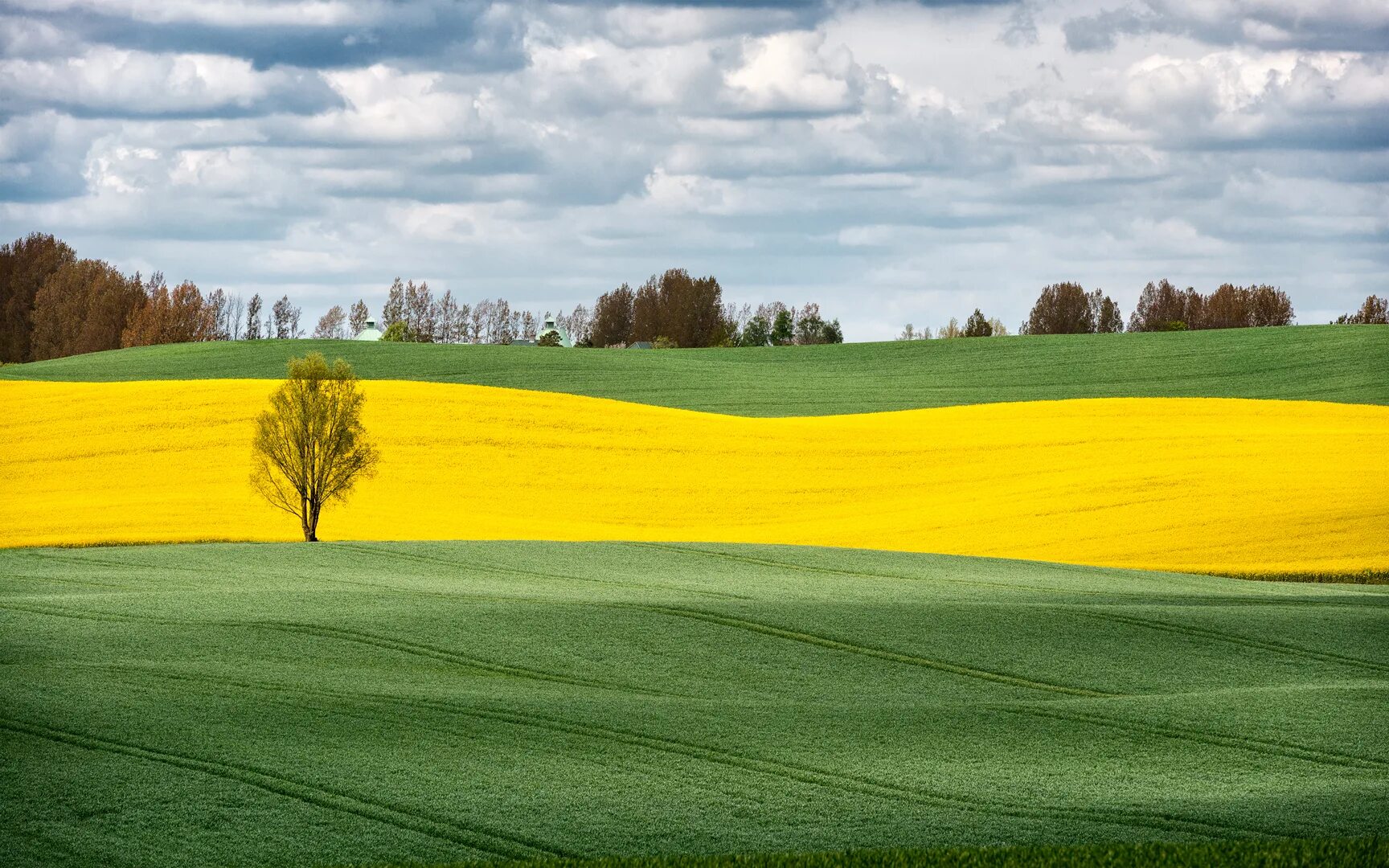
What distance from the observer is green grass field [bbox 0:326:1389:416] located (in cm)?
5619

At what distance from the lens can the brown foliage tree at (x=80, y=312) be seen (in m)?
99.0

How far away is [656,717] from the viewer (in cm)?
1223

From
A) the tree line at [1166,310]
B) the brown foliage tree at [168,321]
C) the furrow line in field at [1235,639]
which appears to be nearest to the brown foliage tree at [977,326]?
the tree line at [1166,310]

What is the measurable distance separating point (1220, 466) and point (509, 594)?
20.9 m

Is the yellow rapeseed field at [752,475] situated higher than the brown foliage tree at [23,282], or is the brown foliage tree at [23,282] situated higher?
the brown foliage tree at [23,282]

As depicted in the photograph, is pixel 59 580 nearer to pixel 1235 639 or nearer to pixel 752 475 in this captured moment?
pixel 1235 639

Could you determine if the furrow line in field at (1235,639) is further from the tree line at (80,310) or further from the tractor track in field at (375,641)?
the tree line at (80,310)

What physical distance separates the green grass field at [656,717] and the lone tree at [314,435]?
6930 mm

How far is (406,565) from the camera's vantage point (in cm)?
2220

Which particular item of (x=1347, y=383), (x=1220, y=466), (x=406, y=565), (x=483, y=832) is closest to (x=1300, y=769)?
(x=483, y=832)

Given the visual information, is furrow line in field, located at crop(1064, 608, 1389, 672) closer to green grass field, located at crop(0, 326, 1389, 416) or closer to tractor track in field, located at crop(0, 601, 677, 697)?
tractor track in field, located at crop(0, 601, 677, 697)

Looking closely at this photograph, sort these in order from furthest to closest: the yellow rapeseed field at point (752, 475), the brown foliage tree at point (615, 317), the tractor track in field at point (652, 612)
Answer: the brown foliage tree at point (615, 317) < the yellow rapeseed field at point (752, 475) < the tractor track in field at point (652, 612)

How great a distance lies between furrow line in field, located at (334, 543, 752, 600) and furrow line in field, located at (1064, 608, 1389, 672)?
14.7ft

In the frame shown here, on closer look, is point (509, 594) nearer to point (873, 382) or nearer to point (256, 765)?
point (256, 765)
